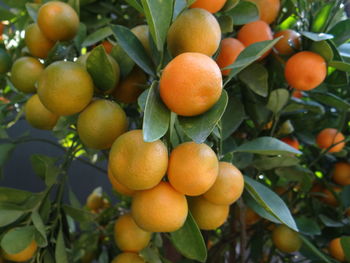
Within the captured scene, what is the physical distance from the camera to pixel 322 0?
0.70 m

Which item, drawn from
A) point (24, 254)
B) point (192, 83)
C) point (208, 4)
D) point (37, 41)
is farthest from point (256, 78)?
point (24, 254)

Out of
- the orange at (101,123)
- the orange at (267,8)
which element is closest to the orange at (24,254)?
the orange at (101,123)

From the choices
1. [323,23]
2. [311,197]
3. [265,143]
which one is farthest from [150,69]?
[311,197]

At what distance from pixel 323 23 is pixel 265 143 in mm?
243

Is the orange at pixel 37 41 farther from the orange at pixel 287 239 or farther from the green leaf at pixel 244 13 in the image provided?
the orange at pixel 287 239

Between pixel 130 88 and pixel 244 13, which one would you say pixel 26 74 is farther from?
pixel 244 13

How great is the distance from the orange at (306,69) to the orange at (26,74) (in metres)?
0.43

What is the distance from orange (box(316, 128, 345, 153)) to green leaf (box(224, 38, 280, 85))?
1.36ft

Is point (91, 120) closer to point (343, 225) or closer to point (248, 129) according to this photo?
point (248, 129)

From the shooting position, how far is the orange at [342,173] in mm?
867

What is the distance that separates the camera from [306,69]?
0.59 meters

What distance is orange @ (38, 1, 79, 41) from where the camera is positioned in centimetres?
60

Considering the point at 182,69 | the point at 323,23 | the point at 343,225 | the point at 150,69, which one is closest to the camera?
the point at 182,69

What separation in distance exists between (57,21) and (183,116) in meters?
0.31
